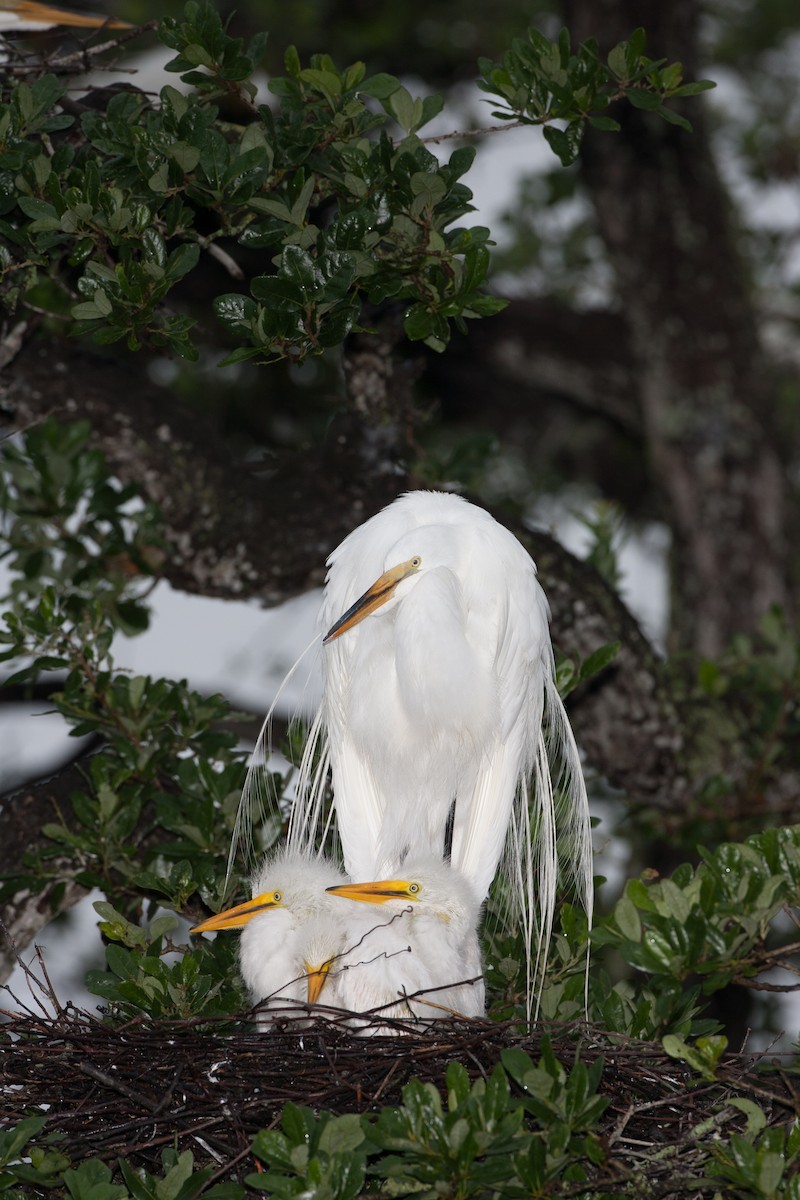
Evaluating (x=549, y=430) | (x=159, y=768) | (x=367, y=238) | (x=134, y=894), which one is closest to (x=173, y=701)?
(x=159, y=768)

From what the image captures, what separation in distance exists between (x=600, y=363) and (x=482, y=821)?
2.93 metres

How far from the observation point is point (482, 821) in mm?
2844

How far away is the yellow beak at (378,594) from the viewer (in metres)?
2.60

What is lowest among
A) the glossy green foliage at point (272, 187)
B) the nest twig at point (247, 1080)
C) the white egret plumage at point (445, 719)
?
the nest twig at point (247, 1080)

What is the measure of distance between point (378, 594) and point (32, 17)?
203cm

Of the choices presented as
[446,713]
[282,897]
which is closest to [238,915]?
[282,897]

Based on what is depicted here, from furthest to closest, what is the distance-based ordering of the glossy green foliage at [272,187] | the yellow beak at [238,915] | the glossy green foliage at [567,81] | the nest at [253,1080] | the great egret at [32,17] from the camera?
1. the great egret at [32,17]
2. the yellow beak at [238,915]
3. the glossy green foliage at [567,81]
4. the glossy green foliage at [272,187]
5. the nest at [253,1080]

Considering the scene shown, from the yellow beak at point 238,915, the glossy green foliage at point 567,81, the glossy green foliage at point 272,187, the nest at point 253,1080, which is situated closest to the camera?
the nest at point 253,1080

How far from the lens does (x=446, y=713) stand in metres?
2.66

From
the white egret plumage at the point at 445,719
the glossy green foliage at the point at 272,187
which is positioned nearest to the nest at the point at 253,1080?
the white egret plumage at the point at 445,719

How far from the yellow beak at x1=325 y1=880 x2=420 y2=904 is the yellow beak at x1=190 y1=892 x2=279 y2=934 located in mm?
129

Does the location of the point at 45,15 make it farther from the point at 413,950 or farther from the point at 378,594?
the point at 413,950

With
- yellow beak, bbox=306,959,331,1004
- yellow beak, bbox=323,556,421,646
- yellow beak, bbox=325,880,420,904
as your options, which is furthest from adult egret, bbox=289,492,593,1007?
yellow beak, bbox=306,959,331,1004

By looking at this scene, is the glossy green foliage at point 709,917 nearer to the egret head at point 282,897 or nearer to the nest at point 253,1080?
the nest at point 253,1080
